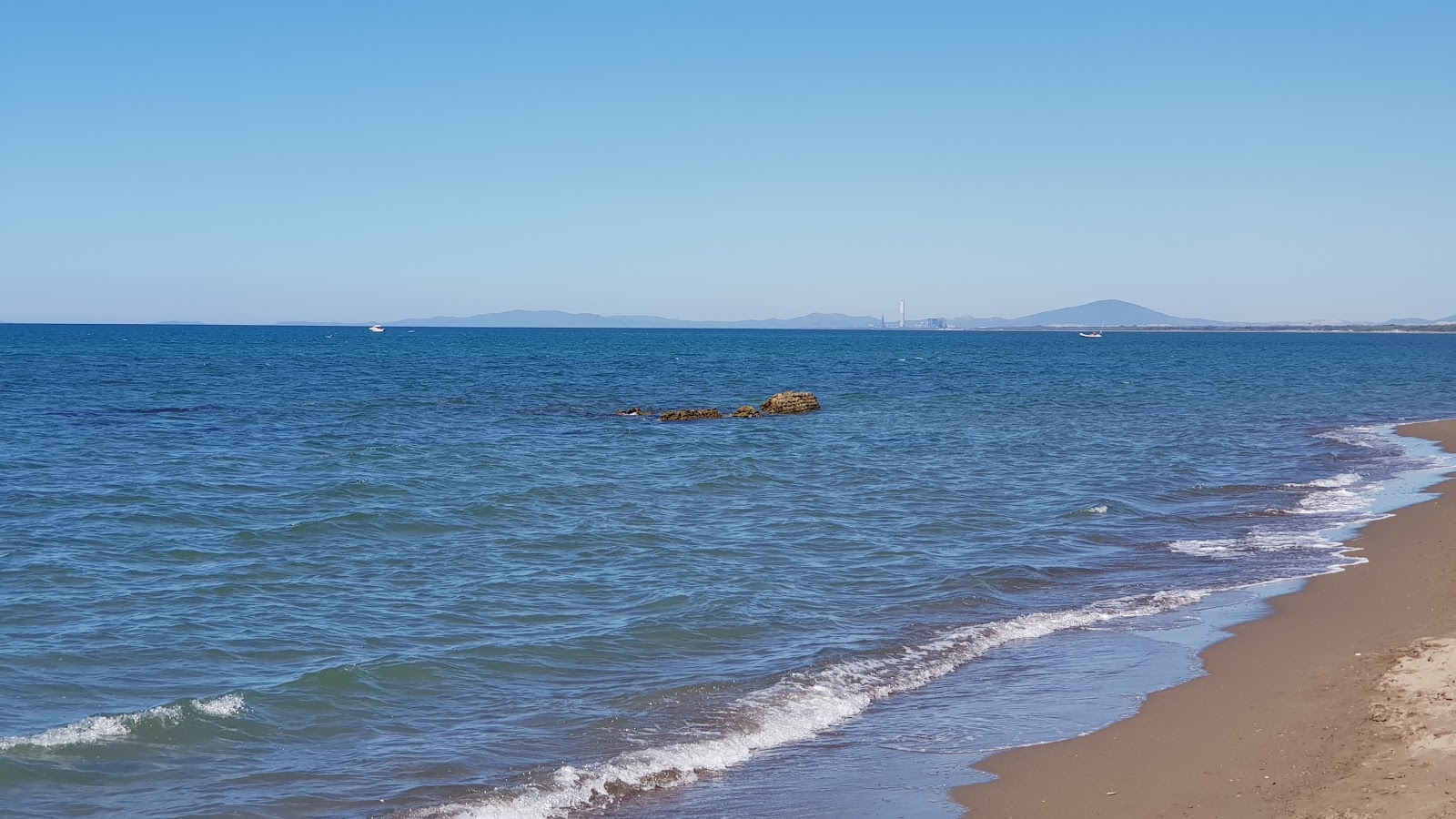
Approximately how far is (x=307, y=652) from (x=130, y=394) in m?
37.4

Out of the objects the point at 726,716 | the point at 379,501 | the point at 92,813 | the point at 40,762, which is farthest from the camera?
the point at 379,501

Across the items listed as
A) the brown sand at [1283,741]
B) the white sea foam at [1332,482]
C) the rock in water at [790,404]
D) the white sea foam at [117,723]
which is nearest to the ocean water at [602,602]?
the white sea foam at [117,723]

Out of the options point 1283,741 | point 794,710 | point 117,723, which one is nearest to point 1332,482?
point 1283,741

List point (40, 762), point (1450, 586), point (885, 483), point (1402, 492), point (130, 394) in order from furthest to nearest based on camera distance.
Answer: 1. point (130, 394)
2. point (885, 483)
3. point (1402, 492)
4. point (1450, 586)
5. point (40, 762)

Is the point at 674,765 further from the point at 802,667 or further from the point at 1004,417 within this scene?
the point at 1004,417

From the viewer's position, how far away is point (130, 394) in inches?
1714

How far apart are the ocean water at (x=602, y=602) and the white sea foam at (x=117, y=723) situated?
1.3 inches

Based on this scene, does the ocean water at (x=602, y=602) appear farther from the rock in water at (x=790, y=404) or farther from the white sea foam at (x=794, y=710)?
the rock in water at (x=790, y=404)

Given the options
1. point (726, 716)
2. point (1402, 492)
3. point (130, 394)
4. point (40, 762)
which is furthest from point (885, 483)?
point (130, 394)

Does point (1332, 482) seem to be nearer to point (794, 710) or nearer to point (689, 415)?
point (794, 710)

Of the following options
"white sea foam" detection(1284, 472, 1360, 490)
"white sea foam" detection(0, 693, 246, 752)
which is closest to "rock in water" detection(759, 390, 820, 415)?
"white sea foam" detection(1284, 472, 1360, 490)

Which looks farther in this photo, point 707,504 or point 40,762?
point 707,504

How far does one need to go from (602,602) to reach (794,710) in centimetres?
414

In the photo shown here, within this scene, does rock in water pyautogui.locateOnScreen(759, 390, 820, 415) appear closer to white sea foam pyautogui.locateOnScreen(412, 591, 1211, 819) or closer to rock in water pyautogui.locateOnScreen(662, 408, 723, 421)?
rock in water pyautogui.locateOnScreen(662, 408, 723, 421)
